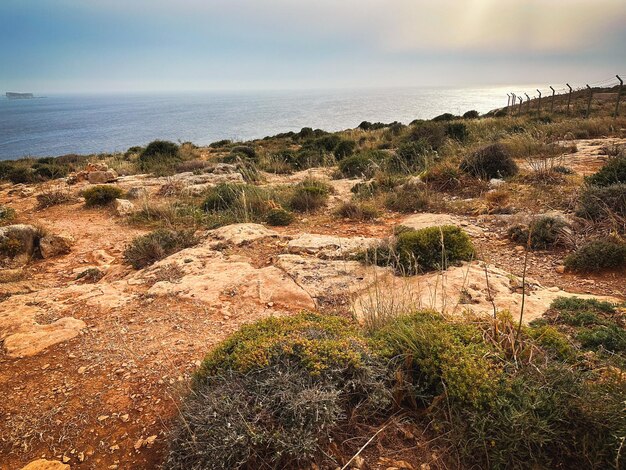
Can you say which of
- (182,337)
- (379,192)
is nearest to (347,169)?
(379,192)

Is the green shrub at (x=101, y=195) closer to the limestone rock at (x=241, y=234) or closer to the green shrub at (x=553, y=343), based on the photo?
Answer: the limestone rock at (x=241, y=234)

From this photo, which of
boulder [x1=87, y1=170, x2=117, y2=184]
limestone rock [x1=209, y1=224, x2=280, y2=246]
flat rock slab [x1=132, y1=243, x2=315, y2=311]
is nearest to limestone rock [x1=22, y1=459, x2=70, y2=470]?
flat rock slab [x1=132, y1=243, x2=315, y2=311]

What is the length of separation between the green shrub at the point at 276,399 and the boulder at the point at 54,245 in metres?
5.68

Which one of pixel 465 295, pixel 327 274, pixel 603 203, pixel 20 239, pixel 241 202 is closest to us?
pixel 465 295

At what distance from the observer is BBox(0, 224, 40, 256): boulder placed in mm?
6324

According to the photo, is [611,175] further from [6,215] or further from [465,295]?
[6,215]

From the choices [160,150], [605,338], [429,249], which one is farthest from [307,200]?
[160,150]

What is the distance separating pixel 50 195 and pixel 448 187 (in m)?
11.1

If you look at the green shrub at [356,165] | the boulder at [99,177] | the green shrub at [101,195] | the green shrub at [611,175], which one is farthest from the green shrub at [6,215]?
the green shrub at [611,175]

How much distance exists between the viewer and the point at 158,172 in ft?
48.3

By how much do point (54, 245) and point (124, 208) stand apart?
7.91 feet

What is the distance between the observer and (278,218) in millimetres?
7527

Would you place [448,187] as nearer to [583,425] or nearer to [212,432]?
[583,425]

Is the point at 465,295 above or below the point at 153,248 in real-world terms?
above
